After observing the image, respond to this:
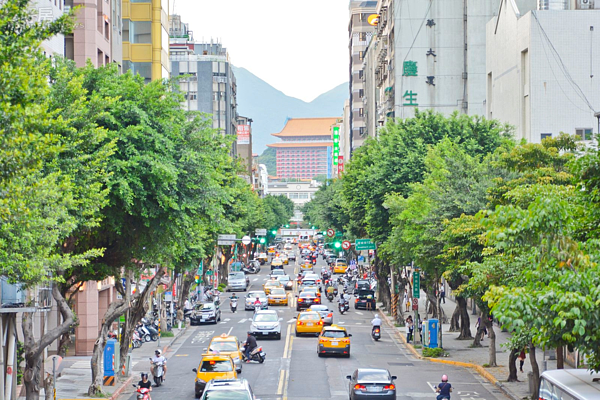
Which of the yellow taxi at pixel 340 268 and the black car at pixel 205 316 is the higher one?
the black car at pixel 205 316

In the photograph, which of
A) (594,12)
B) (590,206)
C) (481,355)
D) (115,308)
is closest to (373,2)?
(594,12)

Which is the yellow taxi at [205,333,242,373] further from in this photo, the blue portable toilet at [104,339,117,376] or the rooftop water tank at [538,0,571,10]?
the rooftop water tank at [538,0,571,10]

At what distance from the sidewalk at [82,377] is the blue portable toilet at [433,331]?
43.5 ft

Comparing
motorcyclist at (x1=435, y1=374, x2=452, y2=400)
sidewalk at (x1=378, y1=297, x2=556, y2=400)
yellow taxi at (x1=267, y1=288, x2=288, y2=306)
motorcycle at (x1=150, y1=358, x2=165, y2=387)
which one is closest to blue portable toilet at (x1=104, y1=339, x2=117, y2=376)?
motorcycle at (x1=150, y1=358, x2=165, y2=387)

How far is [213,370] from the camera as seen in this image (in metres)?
30.0

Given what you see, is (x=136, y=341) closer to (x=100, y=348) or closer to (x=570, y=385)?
(x=100, y=348)

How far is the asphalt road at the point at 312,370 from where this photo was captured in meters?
30.5

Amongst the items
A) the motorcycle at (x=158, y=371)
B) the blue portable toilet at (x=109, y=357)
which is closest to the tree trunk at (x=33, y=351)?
the blue portable toilet at (x=109, y=357)

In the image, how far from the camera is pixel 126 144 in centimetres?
2550

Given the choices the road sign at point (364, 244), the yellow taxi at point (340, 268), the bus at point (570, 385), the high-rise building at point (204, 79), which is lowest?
the yellow taxi at point (340, 268)

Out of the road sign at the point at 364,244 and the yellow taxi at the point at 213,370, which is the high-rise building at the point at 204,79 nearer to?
the road sign at the point at 364,244

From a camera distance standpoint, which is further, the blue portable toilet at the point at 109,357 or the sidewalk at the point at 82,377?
the blue portable toilet at the point at 109,357

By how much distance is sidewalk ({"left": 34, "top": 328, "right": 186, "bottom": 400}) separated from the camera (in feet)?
99.9

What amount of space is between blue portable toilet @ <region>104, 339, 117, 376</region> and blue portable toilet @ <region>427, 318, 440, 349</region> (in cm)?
1571
